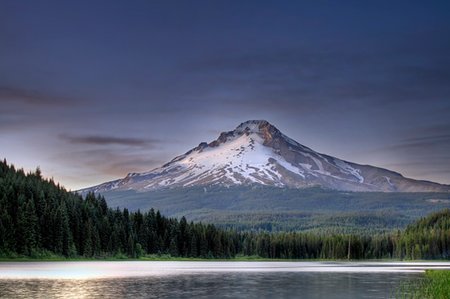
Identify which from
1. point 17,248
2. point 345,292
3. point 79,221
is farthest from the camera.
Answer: point 79,221

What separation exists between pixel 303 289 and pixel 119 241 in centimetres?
10071

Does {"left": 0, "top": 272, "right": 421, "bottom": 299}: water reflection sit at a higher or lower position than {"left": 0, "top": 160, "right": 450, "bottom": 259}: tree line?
lower

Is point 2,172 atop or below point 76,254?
atop

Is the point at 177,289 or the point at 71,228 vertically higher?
the point at 71,228

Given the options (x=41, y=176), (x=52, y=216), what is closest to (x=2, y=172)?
(x=41, y=176)

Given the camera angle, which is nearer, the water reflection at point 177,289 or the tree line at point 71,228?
the water reflection at point 177,289

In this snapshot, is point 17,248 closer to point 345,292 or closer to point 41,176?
point 41,176

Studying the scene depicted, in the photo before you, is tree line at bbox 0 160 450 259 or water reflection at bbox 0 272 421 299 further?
tree line at bbox 0 160 450 259

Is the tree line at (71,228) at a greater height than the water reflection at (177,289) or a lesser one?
greater

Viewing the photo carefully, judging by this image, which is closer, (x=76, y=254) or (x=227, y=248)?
(x=76, y=254)

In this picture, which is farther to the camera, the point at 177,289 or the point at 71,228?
the point at 71,228

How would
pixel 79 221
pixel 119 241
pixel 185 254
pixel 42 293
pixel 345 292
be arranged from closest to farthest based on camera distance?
1. pixel 42 293
2. pixel 345 292
3. pixel 79 221
4. pixel 119 241
5. pixel 185 254

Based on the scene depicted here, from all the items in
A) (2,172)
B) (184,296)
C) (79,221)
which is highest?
(2,172)

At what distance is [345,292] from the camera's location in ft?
171
